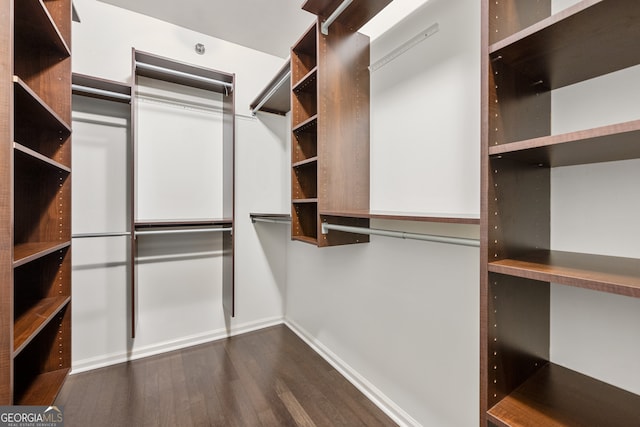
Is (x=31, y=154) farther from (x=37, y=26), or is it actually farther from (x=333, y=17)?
(x=333, y=17)

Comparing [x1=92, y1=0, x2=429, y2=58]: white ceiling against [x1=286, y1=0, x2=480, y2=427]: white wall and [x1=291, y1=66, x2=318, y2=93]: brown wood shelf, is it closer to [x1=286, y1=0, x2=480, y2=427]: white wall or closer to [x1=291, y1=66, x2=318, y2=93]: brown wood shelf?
[x1=291, y1=66, x2=318, y2=93]: brown wood shelf

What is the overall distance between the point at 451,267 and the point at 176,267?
232cm

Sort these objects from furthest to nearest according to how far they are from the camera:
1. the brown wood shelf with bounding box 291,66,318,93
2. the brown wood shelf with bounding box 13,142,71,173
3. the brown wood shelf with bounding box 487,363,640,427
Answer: the brown wood shelf with bounding box 291,66,318,93
the brown wood shelf with bounding box 13,142,71,173
the brown wood shelf with bounding box 487,363,640,427

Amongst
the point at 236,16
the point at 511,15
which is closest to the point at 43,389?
the point at 511,15

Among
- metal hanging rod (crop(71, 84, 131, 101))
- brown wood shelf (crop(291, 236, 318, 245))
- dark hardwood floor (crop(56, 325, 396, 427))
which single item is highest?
metal hanging rod (crop(71, 84, 131, 101))

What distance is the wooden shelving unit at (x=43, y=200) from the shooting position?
126 cm

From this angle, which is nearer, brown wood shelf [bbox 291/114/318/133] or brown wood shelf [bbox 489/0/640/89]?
brown wood shelf [bbox 489/0/640/89]

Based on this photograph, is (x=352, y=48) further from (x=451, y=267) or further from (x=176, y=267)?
(x=176, y=267)

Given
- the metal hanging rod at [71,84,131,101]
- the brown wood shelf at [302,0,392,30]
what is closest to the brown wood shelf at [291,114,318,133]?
the brown wood shelf at [302,0,392,30]

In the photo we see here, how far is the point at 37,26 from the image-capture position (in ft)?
4.06

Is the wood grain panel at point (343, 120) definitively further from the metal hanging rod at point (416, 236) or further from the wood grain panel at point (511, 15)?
the wood grain panel at point (511, 15)

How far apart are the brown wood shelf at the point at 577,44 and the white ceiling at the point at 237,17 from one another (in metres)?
2.00

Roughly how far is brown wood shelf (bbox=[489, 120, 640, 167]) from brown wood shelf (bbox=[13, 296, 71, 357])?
161 cm

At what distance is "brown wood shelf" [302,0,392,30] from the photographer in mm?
1616
